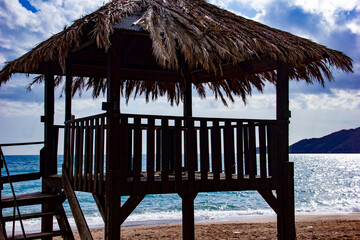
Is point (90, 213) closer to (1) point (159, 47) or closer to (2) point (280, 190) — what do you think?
(2) point (280, 190)

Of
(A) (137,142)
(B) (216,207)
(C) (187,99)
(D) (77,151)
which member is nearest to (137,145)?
(A) (137,142)

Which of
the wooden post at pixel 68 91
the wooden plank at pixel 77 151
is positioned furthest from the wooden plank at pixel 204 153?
the wooden post at pixel 68 91

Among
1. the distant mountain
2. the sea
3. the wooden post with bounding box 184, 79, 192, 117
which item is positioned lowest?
the sea

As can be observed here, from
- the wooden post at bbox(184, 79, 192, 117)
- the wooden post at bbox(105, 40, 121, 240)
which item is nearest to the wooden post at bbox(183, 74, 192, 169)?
the wooden post at bbox(184, 79, 192, 117)

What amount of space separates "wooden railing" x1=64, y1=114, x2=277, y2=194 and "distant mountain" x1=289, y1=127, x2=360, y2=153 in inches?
5050

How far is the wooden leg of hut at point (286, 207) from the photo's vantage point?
6.80 m

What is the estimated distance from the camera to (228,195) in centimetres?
3431

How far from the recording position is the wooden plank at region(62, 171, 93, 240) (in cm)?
616

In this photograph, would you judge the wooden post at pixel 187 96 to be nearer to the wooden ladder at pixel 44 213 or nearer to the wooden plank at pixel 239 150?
the wooden plank at pixel 239 150

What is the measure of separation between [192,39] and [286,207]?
3.13 metres

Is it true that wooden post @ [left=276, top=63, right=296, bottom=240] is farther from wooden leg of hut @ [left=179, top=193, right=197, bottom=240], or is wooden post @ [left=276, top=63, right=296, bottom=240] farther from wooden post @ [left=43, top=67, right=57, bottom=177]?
wooden post @ [left=43, top=67, right=57, bottom=177]

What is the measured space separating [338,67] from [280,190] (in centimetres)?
237

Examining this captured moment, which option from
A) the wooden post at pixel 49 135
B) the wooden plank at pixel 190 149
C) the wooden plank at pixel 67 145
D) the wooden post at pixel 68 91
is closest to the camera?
the wooden plank at pixel 190 149

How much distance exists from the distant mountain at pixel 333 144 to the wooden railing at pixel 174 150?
12827 cm
